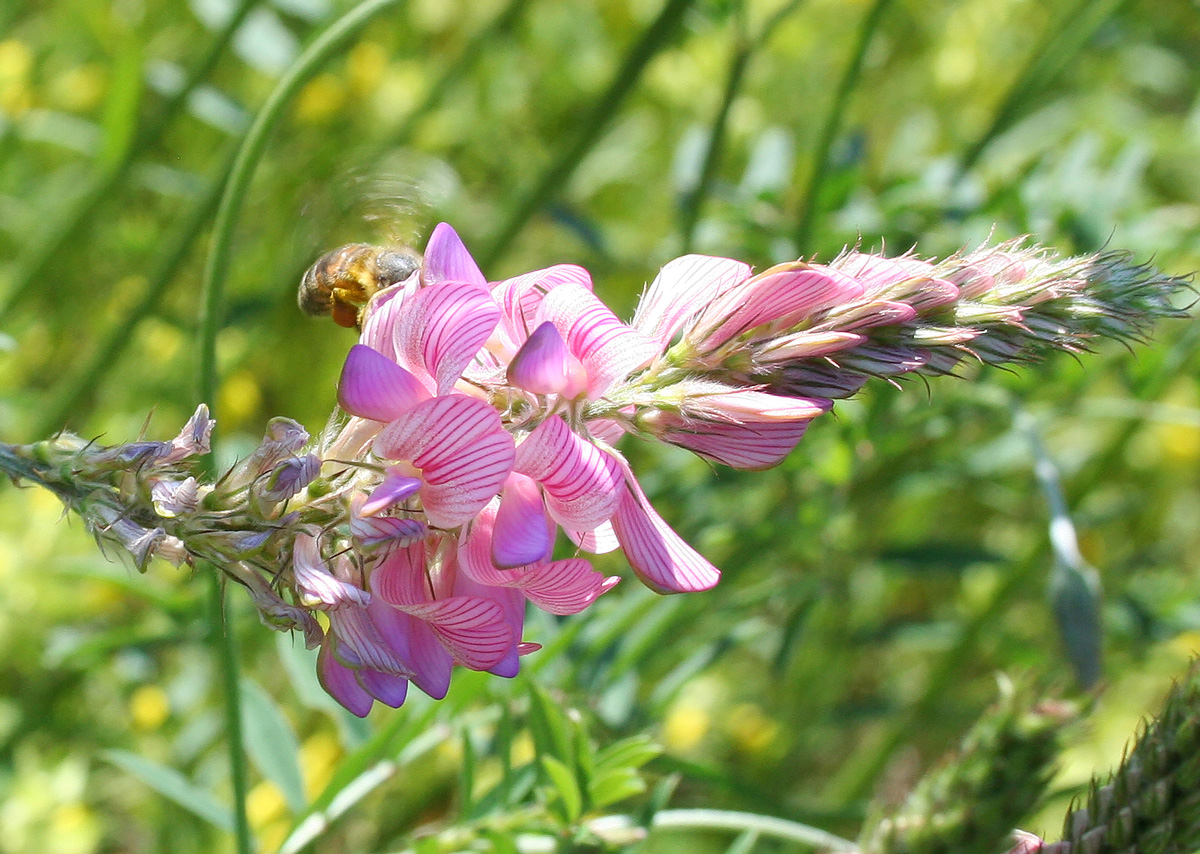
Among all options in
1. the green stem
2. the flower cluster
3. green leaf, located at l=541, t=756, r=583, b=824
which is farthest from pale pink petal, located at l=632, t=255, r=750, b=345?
the green stem

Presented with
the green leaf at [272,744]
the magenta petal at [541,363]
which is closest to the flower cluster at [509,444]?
the magenta petal at [541,363]

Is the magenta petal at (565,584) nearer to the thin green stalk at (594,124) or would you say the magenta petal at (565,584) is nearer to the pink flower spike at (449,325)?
the pink flower spike at (449,325)

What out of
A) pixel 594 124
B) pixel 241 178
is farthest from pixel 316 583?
pixel 594 124

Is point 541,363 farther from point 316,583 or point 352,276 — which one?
point 352,276

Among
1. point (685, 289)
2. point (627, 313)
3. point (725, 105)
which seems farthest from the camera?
point (627, 313)

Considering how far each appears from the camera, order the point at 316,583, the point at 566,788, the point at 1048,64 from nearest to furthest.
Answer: the point at 316,583, the point at 566,788, the point at 1048,64

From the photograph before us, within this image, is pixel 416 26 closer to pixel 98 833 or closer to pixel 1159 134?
pixel 1159 134

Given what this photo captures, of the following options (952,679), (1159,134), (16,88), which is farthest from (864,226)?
(16,88)
